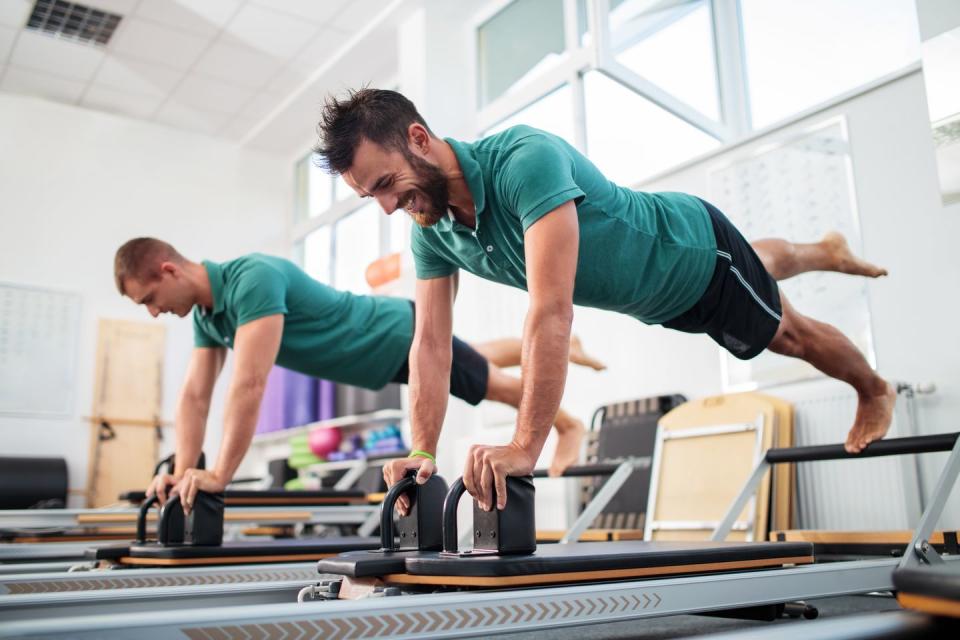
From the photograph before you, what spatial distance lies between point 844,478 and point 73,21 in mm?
6022

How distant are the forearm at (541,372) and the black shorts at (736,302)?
0.70 m

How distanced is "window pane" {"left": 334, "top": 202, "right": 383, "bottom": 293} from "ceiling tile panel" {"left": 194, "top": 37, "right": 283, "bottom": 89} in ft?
4.65

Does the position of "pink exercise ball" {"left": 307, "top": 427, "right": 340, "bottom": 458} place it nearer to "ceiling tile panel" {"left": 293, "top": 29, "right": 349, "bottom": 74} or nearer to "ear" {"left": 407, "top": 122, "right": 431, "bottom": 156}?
"ceiling tile panel" {"left": 293, "top": 29, "right": 349, "bottom": 74}

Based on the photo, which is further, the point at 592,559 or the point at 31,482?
the point at 31,482

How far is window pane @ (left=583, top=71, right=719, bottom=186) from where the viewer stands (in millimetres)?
4625

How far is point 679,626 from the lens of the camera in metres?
2.02

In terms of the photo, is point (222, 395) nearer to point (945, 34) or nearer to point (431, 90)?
point (431, 90)

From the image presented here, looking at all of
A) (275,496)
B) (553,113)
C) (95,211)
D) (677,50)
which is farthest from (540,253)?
(95,211)

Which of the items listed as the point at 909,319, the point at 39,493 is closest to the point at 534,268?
the point at 909,319

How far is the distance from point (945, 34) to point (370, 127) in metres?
2.16

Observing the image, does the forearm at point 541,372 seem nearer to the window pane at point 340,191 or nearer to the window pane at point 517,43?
the window pane at point 517,43

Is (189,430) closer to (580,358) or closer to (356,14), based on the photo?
(580,358)

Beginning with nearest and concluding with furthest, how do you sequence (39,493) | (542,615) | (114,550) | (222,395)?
(542,615), (114,550), (39,493), (222,395)

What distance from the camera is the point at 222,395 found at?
786 centimetres
